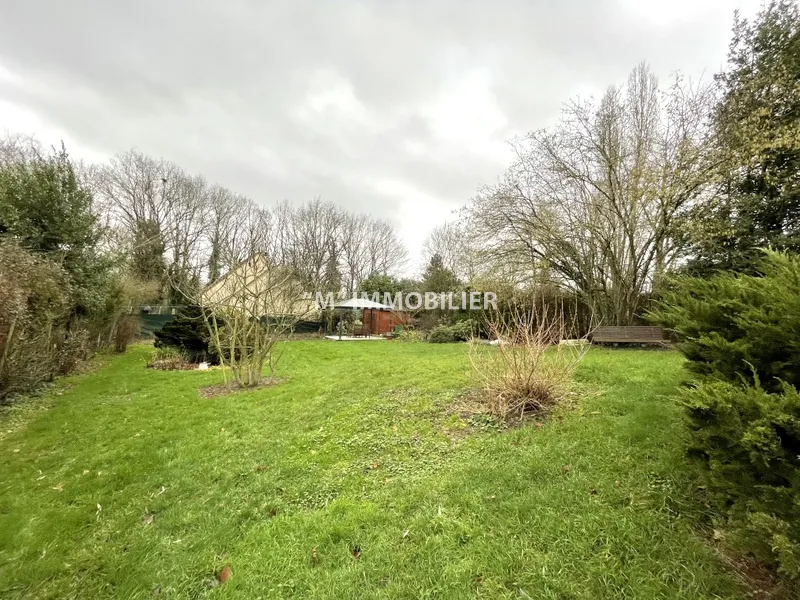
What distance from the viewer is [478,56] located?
6914 mm

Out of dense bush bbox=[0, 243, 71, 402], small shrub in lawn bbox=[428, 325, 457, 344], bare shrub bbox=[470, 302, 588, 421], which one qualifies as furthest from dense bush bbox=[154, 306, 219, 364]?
bare shrub bbox=[470, 302, 588, 421]

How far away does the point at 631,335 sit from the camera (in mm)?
9531

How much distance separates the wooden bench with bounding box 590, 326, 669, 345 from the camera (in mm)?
9367

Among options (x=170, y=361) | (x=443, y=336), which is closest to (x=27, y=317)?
(x=170, y=361)

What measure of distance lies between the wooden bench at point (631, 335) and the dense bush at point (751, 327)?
7.62 metres

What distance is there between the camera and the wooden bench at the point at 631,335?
937cm

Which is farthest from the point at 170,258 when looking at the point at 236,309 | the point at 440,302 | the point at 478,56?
the point at 478,56

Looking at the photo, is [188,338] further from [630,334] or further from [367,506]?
[630,334]

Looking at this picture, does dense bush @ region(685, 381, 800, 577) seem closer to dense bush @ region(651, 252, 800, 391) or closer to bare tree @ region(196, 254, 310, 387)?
dense bush @ region(651, 252, 800, 391)

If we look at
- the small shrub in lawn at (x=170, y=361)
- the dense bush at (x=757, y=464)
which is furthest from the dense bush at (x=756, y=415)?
the small shrub in lawn at (x=170, y=361)

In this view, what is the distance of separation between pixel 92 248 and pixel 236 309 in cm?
525

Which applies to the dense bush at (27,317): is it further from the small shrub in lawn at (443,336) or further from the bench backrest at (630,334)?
the bench backrest at (630,334)

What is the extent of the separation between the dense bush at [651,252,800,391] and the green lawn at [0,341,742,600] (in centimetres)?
83

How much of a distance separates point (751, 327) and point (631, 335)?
9058mm
